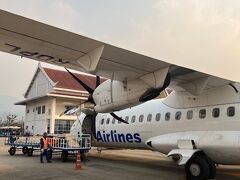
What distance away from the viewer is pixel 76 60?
363 inches

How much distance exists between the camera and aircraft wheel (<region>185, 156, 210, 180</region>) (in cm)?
972

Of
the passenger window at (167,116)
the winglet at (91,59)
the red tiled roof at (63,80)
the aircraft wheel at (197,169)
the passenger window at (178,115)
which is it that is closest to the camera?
the winglet at (91,59)

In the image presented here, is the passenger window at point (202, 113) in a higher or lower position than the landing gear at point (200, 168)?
higher

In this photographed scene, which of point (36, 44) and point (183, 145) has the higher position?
point (36, 44)

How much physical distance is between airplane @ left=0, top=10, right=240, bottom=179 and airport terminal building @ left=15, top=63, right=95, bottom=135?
92.8 ft

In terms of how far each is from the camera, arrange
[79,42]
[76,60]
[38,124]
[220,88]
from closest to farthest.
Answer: [79,42]
[76,60]
[220,88]
[38,124]

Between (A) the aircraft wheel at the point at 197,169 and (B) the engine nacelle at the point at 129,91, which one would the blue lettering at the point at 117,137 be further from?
(A) the aircraft wheel at the point at 197,169

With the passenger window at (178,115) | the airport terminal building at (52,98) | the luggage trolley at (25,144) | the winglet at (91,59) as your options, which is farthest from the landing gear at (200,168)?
the airport terminal building at (52,98)

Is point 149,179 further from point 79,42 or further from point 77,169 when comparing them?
point 79,42

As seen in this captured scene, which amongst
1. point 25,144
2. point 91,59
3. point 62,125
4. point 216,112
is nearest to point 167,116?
point 216,112

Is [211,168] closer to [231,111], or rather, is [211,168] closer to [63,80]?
[231,111]

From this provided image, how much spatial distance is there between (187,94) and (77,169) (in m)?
5.28

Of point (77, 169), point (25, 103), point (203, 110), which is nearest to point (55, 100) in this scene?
point (25, 103)

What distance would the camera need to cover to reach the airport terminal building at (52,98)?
1623 inches
